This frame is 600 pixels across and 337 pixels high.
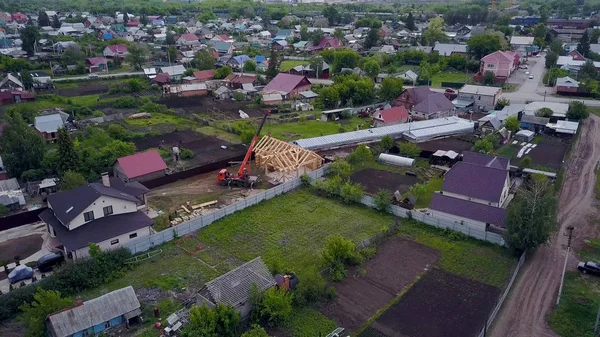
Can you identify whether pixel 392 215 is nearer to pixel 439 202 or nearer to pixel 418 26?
pixel 439 202

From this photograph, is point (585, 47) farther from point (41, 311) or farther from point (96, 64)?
point (41, 311)

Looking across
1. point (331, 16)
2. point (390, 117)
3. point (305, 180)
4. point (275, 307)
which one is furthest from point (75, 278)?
point (331, 16)

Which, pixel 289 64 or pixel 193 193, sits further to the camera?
pixel 289 64

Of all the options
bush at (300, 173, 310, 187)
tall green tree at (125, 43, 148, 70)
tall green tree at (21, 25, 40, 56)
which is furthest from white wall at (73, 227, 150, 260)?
tall green tree at (21, 25, 40, 56)

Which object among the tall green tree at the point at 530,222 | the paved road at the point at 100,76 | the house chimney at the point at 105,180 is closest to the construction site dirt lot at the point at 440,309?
the tall green tree at the point at 530,222

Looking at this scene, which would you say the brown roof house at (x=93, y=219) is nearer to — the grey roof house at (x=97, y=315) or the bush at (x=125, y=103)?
the grey roof house at (x=97, y=315)

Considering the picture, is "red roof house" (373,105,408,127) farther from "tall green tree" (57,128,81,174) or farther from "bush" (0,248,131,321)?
"bush" (0,248,131,321)

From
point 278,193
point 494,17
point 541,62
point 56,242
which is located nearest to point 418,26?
point 494,17
